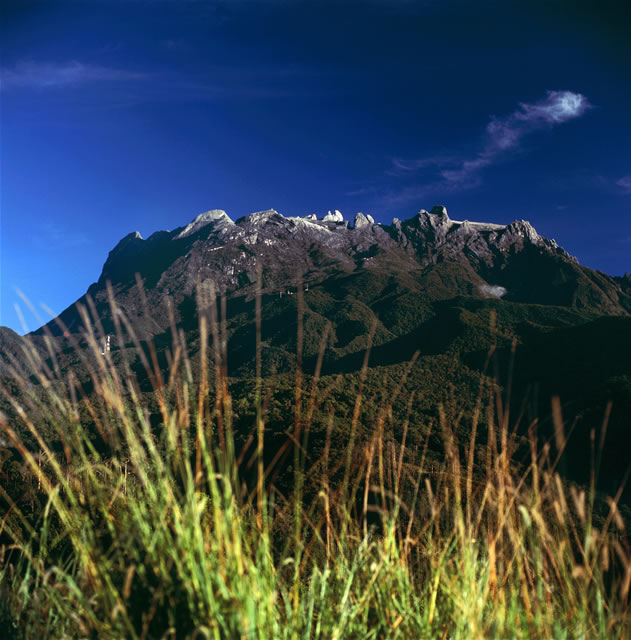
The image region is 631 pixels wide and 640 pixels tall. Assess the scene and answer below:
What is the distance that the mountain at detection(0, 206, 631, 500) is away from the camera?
45.9m

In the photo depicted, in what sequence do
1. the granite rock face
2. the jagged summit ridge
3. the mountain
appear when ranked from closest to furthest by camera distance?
the mountain, the granite rock face, the jagged summit ridge

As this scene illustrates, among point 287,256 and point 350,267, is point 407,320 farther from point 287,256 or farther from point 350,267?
point 287,256

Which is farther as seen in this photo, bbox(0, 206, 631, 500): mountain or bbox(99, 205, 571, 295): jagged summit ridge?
bbox(99, 205, 571, 295): jagged summit ridge

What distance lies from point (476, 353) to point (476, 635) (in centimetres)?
8572

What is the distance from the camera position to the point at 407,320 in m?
126

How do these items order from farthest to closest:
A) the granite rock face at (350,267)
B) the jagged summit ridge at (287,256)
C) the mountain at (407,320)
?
the jagged summit ridge at (287,256) → the granite rock face at (350,267) → the mountain at (407,320)

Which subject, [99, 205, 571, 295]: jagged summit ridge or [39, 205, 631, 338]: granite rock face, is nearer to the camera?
[39, 205, 631, 338]: granite rock face

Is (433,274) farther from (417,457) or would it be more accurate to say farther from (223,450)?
(223,450)

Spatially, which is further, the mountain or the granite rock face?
the granite rock face

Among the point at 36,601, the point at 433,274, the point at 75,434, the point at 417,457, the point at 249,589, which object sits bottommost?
the point at 417,457

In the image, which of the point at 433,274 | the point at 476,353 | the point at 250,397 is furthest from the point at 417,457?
the point at 433,274

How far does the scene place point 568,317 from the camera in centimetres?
11662

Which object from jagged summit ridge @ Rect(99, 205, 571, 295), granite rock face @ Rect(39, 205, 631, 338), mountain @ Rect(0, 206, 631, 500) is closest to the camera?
mountain @ Rect(0, 206, 631, 500)

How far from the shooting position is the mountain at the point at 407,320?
45.9 metres
